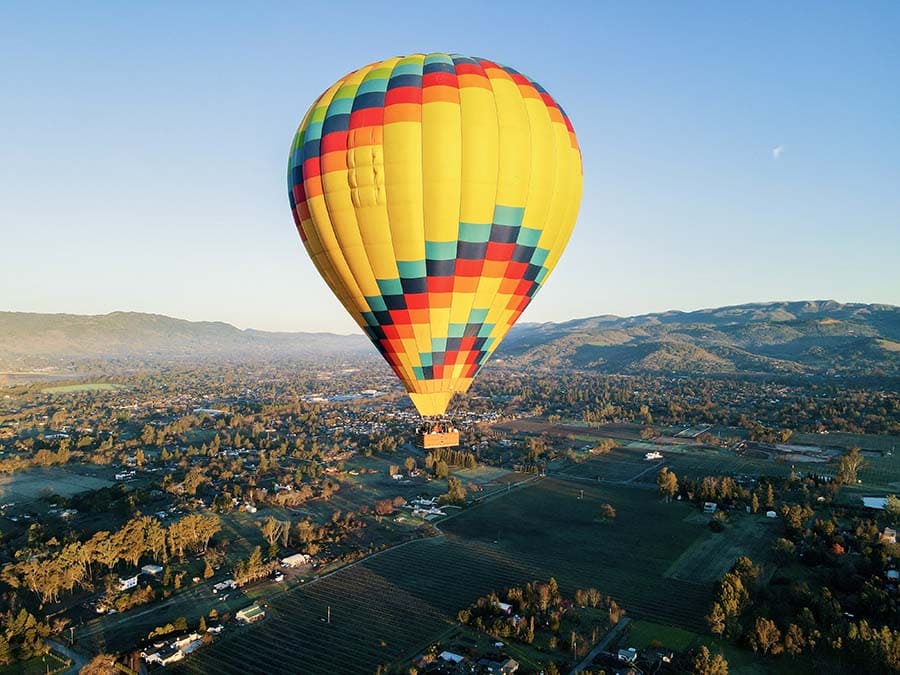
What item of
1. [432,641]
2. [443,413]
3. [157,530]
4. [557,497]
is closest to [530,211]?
[443,413]

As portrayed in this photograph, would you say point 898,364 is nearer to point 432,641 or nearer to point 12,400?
point 432,641

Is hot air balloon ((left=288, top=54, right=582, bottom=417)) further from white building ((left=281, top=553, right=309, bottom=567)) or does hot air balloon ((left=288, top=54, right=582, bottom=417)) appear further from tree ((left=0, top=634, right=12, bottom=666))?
tree ((left=0, top=634, right=12, bottom=666))

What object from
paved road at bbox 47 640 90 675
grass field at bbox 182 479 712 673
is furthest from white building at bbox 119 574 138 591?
grass field at bbox 182 479 712 673

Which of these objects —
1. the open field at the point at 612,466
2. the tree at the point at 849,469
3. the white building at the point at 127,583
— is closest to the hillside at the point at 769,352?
the tree at the point at 849,469

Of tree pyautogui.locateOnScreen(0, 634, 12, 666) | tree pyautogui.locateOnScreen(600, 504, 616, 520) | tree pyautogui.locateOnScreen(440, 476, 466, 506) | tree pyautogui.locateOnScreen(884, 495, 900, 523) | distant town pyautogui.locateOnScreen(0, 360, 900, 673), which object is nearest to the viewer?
tree pyautogui.locateOnScreen(0, 634, 12, 666)

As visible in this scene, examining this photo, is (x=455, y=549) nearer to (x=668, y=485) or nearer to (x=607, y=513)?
(x=607, y=513)

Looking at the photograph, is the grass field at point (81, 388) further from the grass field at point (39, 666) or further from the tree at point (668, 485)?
the tree at point (668, 485)
